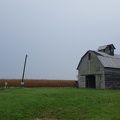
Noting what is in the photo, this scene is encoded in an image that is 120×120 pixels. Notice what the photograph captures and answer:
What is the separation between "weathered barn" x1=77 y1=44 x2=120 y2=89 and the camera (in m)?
42.8

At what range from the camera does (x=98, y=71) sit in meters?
43.5

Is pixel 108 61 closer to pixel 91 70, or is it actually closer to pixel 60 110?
pixel 91 70

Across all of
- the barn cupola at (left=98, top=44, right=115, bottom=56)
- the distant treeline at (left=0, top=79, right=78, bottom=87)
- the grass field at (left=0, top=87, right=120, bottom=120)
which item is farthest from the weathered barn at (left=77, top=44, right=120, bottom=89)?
the grass field at (left=0, top=87, right=120, bottom=120)

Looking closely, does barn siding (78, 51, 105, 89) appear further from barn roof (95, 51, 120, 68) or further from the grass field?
the grass field

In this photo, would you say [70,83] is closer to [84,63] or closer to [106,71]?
[84,63]

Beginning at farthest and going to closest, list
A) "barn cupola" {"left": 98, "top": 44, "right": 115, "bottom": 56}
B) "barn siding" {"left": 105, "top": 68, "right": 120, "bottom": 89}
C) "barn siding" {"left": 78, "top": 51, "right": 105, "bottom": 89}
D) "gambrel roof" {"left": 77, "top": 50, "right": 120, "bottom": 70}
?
"barn cupola" {"left": 98, "top": 44, "right": 115, "bottom": 56}
"gambrel roof" {"left": 77, "top": 50, "right": 120, "bottom": 70}
"barn siding" {"left": 78, "top": 51, "right": 105, "bottom": 89}
"barn siding" {"left": 105, "top": 68, "right": 120, "bottom": 89}

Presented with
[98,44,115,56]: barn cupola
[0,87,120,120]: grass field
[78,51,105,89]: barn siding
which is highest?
[98,44,115,56]: barn cupola

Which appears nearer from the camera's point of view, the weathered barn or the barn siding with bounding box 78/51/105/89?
the weathered barn

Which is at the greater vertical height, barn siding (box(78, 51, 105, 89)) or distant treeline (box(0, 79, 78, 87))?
barn siding (box(78, 51, 105, 89))

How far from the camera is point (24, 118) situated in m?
16.6

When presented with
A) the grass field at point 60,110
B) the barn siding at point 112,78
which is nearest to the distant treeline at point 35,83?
the barn siding at point 112,78

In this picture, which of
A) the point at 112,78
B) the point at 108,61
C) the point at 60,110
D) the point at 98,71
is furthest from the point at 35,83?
the point at 60,110

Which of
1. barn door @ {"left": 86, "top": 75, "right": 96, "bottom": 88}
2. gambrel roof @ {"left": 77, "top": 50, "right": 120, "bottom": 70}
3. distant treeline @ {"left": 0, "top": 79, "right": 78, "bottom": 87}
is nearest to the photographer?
gambrel roof @ {"left": 77, "top": 50, "right": 120, "bottom": 70}

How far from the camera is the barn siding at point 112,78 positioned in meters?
42.7
